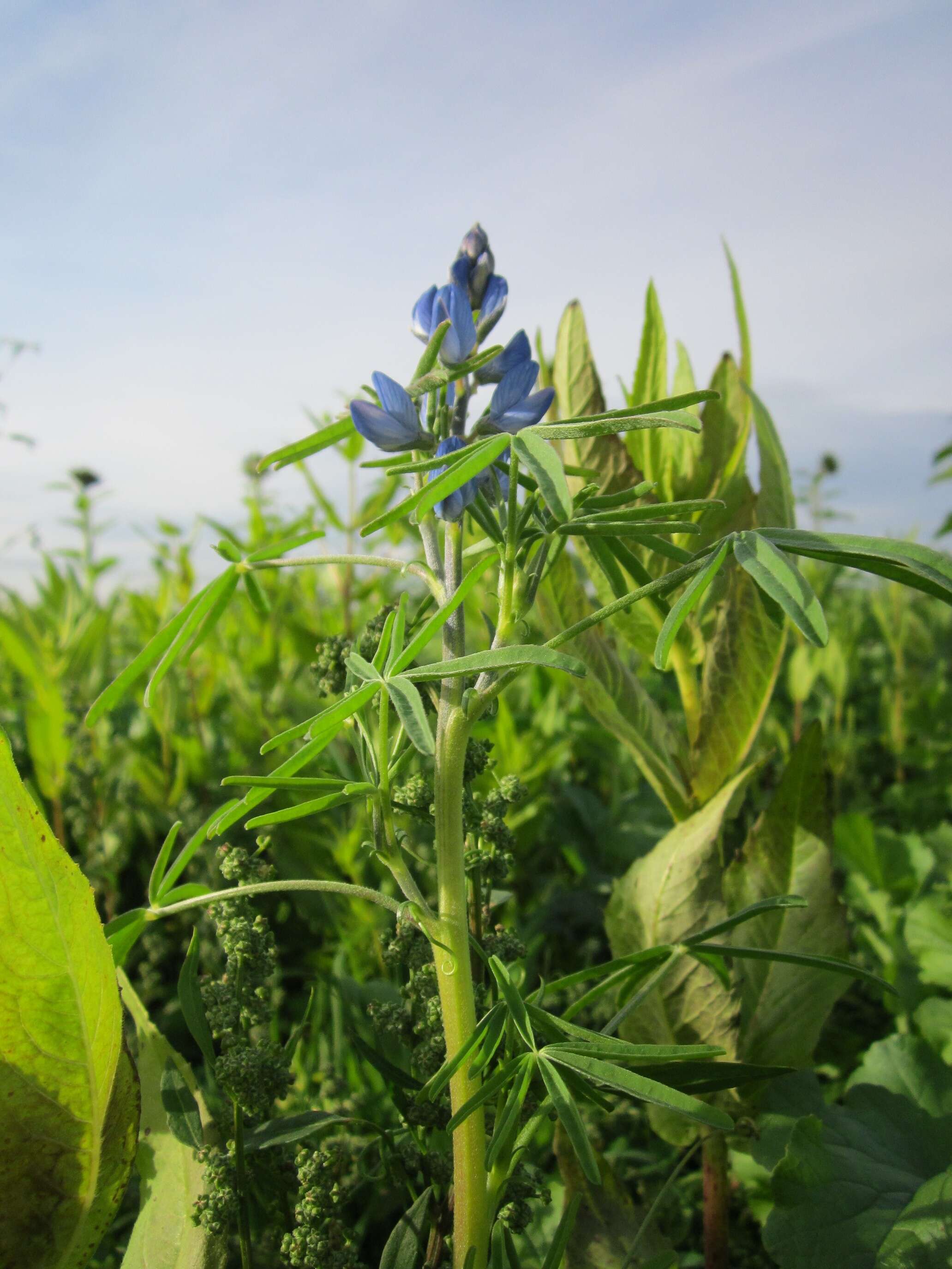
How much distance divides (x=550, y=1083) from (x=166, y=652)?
20.2 inches

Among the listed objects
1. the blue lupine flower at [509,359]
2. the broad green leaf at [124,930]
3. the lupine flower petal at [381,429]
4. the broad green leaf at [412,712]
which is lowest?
the broad green leaf at [124,930]

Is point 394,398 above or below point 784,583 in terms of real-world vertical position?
above

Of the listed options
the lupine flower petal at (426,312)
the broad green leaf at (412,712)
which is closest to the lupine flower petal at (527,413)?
the lupine flower petal at (426,312)

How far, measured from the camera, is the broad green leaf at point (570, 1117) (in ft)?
2.04

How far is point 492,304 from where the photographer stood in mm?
818

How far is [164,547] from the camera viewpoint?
266 cm

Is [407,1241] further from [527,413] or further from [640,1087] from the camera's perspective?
[527,413]

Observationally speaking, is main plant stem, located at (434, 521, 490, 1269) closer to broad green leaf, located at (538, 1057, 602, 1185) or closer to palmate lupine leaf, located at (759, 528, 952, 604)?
broad green leaf, located at (538, 1057, 602, 1185)

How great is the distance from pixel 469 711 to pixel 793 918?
25.2 inches

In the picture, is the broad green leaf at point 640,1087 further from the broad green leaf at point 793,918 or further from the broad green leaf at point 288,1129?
the broad green leaf at point 793,918

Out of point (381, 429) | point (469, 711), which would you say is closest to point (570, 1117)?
point (469, 711)

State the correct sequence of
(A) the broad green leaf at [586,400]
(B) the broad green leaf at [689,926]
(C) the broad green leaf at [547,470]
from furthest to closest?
(A) the broad green leaf at [586,400] < (B) the broad green leaf at [689,926] < (C) the broad green leaf at [547,470]

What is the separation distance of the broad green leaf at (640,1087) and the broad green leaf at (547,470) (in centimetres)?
41

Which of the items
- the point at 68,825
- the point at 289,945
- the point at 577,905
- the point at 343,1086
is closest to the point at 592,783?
the point at 577,905
